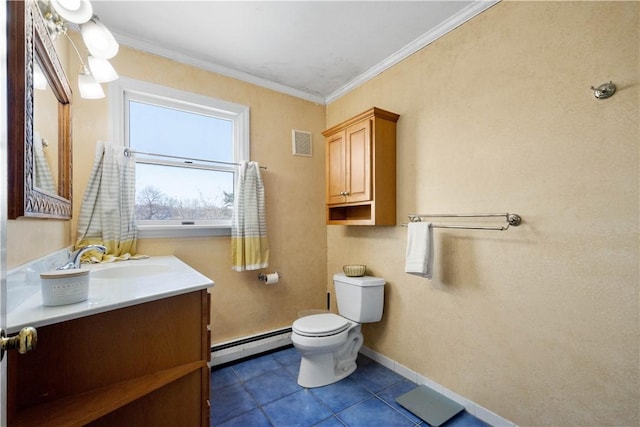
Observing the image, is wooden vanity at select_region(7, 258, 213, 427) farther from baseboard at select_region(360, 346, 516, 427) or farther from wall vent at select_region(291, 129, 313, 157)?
wall vent at select_region(291, 129, 313, 157)

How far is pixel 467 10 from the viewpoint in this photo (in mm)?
1641

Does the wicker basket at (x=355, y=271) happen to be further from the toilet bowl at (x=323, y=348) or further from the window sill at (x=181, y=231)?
the window sill at (x=181, y=231)

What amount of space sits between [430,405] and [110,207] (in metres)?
2.32

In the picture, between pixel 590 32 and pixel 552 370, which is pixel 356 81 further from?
pixel 552 370

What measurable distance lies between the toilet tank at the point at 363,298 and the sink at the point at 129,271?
125cm

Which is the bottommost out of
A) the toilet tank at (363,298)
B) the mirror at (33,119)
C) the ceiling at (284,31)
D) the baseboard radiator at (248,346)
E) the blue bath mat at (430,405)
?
the blue bath mat at (430,405)

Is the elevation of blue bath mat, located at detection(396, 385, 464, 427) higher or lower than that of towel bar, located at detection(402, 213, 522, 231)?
lower

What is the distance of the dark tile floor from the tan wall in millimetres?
292

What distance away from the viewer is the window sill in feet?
6.27

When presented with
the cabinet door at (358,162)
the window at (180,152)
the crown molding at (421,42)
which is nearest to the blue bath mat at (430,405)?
the cabinet door at (358,162)

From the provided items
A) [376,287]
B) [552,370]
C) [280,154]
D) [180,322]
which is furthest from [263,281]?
[552,370]

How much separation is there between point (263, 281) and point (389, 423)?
134 cm

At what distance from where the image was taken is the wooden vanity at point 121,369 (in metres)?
0.79

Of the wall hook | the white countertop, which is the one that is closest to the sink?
the white countertop
